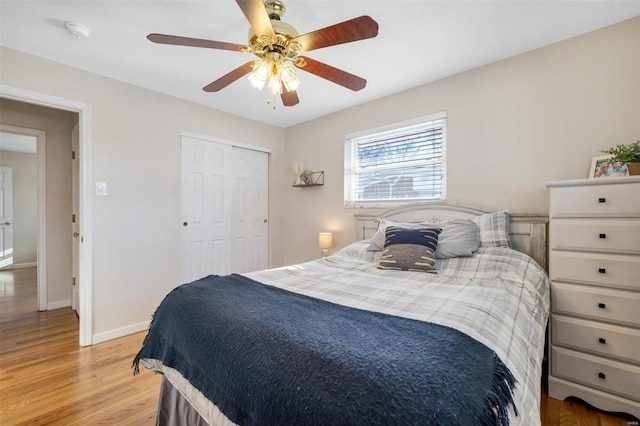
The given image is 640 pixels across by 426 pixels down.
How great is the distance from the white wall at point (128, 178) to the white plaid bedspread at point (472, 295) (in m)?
1.74

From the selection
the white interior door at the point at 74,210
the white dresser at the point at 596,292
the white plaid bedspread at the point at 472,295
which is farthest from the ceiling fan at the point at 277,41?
the white interior door at the point at 74,210

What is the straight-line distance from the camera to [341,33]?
4.56ft

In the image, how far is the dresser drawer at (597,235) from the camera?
5.11 feet

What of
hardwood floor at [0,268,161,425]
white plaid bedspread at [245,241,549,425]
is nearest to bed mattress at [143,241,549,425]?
white plaid bedspread at [245,241,549,425]

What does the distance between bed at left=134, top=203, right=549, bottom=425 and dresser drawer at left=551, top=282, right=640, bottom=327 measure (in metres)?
0.12

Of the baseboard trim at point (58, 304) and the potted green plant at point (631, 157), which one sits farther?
the baseboard trim at point (58, 304)

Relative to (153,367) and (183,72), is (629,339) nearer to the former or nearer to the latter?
(153,367)

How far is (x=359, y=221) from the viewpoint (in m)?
3.26

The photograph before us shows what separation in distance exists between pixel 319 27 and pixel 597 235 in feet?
7.23

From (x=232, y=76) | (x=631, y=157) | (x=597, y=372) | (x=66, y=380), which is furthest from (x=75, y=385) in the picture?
(x=631, y=157)

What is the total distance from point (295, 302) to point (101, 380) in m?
1.78

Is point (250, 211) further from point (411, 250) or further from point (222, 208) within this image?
point (411, 250)

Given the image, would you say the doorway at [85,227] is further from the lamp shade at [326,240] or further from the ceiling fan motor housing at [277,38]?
the lamp shade at [326,240]

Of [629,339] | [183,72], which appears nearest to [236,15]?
[183,72]
